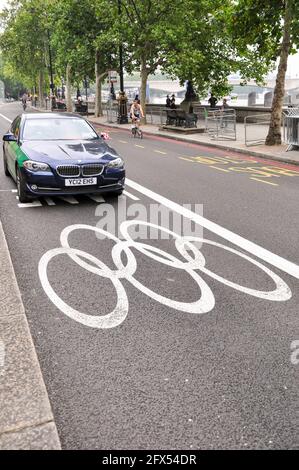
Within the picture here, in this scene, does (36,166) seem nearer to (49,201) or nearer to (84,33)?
(49,201)

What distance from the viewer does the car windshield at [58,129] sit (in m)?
8.88

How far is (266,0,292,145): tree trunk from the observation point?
15608 mm

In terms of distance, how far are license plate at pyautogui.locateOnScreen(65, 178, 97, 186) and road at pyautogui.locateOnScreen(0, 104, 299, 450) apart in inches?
16.6

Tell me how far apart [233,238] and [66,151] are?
11.4 feet

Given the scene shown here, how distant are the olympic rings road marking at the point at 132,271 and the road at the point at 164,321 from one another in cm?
2

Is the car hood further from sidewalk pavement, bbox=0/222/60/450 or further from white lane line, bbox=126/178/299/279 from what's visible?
sidewalk pavement, bbox=0/222/60/450

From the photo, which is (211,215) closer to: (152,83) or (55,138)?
(55,138)

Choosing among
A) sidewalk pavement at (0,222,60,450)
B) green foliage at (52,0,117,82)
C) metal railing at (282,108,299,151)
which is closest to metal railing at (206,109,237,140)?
metal railing at (282,108,299,151)

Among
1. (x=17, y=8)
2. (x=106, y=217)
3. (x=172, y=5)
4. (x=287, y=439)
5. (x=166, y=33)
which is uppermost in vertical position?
(x=17, y=8)

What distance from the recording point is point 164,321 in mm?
4023

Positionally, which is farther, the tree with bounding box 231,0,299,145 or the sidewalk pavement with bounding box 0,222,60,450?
the tree with bounding box 231,0,299,145

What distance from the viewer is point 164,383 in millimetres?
3148

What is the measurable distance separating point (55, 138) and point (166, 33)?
19128 millimetres

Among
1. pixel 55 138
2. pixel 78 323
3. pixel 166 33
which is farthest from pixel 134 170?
pixel 166 33
